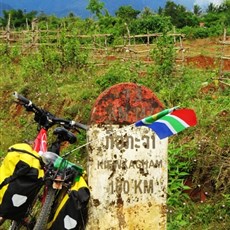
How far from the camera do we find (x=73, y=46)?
1083 cm

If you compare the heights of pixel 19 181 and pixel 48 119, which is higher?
pixel 48 119

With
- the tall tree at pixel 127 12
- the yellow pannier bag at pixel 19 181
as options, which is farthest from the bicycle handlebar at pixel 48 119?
the tall tree at pixel 127 12

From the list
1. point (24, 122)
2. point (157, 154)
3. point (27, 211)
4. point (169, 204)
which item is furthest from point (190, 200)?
point (24, 122)

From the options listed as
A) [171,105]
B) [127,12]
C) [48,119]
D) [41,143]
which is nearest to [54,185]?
[41,143]

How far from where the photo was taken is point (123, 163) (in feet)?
13.3

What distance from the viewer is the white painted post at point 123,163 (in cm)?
405

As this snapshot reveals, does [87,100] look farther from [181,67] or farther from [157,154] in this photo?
[157,154]

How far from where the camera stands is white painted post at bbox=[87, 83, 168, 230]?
4.05 meters

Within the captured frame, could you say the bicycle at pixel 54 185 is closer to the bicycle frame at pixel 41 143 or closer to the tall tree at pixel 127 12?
the bicycle frame at pixel 41 143

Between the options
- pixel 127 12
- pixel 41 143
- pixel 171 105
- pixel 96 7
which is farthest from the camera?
pixel 127 12

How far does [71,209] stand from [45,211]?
18cm

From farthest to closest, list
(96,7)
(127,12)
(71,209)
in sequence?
(127,12), (96,7), (71,209)

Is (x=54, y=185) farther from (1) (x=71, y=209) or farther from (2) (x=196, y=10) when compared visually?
(2) (x=196, y=10)

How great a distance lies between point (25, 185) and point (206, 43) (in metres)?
24.9
